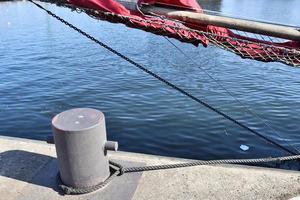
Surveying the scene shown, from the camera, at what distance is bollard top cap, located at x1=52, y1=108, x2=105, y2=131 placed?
5461mm

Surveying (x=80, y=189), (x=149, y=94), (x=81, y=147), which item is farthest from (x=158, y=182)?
(x=149, y=94)

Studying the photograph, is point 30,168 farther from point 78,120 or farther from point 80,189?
point 78,120

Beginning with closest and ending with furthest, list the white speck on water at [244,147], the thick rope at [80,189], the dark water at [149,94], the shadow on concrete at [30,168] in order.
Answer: the thick rope at [80,189]
the shadow on concrete at [30,168]
the white speck on water at [244,147]
the dark water at [149,94]

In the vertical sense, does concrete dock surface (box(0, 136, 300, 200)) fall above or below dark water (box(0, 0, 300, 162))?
above

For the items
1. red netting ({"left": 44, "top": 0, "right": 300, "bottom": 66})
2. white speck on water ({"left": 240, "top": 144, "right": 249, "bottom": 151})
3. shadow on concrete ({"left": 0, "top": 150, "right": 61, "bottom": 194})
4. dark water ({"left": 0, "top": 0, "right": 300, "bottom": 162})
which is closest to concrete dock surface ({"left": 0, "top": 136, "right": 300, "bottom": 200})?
shadow on concrete ({"left": 0, "top": 150, "right": 61, "bottom": 194})

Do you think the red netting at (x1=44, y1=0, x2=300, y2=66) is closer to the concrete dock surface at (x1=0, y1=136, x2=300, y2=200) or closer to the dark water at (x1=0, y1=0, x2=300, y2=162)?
the concrete dock surface at (x1=0, y1=136, x2=300, y2=200)

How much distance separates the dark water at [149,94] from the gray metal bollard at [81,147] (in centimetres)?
600

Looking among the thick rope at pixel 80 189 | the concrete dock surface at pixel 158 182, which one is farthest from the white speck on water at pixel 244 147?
the thick rope at pixel 80 189

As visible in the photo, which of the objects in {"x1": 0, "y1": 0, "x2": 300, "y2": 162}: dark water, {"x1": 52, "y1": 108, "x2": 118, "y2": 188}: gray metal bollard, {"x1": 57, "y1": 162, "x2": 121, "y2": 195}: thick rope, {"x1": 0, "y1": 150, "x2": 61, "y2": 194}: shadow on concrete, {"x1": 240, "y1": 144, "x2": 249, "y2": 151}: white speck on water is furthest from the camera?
{"x1": 0, "y1": 0, "x2": 300, "y2": 162}: dark water

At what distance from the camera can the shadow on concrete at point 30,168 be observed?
6055 mm

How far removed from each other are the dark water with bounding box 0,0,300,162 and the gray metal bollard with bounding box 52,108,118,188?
6.00m

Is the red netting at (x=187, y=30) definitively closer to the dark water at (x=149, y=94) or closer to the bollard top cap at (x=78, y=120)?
the bollard top cap at (x=78, y=120)

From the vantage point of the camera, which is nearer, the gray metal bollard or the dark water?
the gray metal bollard

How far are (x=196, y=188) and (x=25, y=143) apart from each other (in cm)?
333
